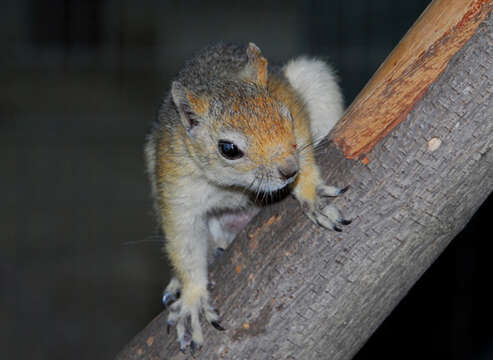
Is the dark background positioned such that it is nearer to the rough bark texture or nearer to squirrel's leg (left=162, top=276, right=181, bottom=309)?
squirrel's leg (left=162, top=276, right=181, bottom=309)

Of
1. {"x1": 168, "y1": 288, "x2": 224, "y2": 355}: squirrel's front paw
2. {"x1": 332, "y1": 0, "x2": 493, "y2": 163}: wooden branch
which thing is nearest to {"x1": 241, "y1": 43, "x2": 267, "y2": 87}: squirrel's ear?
{"x1": 332, "y1": 0, "x2": 493, "y2": 163}: wooden branch

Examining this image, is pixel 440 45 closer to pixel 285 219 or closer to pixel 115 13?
pixel 285 219

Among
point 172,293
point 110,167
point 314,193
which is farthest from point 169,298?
point 110,167

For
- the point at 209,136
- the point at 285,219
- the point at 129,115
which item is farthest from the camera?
the point at 129,115

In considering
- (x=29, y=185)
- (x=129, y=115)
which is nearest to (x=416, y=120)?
(x=29, y=185)

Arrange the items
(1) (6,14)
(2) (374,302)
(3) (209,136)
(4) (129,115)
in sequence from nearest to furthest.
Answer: (2) (374,302)
(3) (209,136)
(4) (129,115)
(1) (6,14)

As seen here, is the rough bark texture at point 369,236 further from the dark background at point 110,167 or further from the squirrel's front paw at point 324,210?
the dark background at point 110,167
